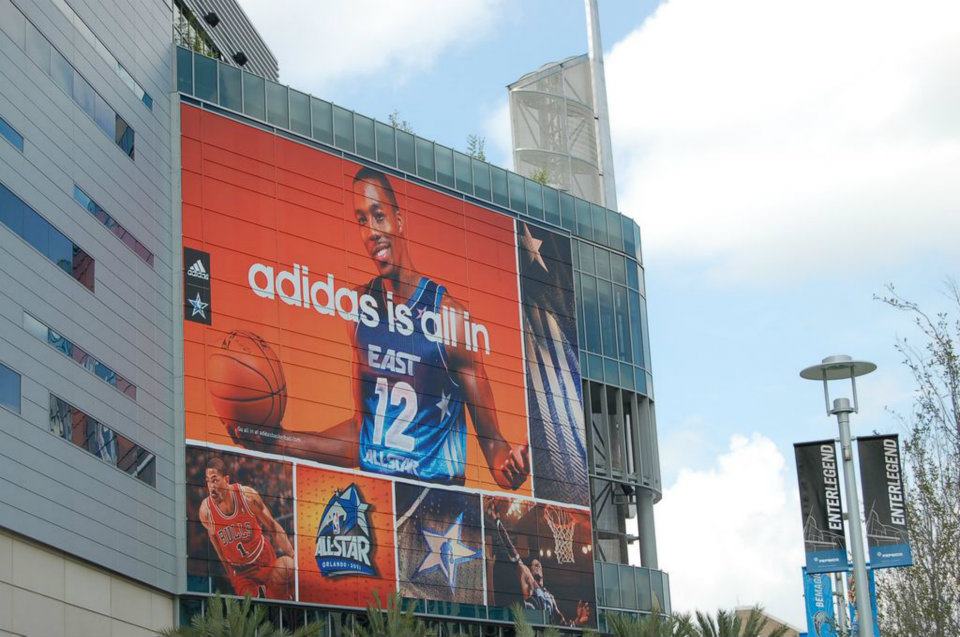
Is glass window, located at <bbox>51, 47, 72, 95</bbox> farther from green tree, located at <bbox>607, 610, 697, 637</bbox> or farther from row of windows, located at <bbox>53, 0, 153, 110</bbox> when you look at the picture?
green tree, located at <bbox>607, 610, 697, 637</bbox>

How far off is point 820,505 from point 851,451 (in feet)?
3.90

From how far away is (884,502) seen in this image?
28766 millimetres

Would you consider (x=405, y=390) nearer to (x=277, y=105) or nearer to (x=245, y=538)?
(x=245, y=538)

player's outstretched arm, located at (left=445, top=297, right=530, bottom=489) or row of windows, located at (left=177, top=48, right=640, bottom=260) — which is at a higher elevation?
row of windows, located at (left=177, top=48, right=640, bottom=260)

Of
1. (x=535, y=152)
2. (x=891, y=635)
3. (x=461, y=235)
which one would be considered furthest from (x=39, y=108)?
(x=535, y=152)

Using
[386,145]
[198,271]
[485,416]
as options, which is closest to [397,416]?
[485,416]

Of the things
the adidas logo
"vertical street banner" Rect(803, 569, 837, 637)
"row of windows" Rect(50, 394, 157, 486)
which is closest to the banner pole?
"vertical street banner" Rect(803, 569, 837, 637)

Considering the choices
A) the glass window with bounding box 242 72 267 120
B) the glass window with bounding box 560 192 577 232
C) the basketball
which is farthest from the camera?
the glass window with bounding box 560 192 577 232

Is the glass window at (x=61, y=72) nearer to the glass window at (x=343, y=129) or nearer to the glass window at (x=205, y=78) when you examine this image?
the glass window at (x=205, y=78)

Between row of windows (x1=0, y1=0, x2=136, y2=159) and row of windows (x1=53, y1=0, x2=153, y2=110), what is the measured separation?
4.51 feet

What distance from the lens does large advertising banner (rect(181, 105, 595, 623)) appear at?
4828cm

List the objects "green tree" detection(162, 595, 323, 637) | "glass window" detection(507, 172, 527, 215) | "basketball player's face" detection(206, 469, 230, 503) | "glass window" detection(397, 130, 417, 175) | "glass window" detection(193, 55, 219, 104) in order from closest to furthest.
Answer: "green tree" detection(162, 595, 323, 637), "basketball player's face" detection(206, 469, 230, 503), "glass window" detection(193, 55, 219, 104), "glass window" detection(397, 130, 417, 175), "glass window" detection(507, 172, 527, 215)

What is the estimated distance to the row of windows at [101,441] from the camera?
40562mm

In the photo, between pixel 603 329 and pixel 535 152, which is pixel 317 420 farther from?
pixel 535 152
